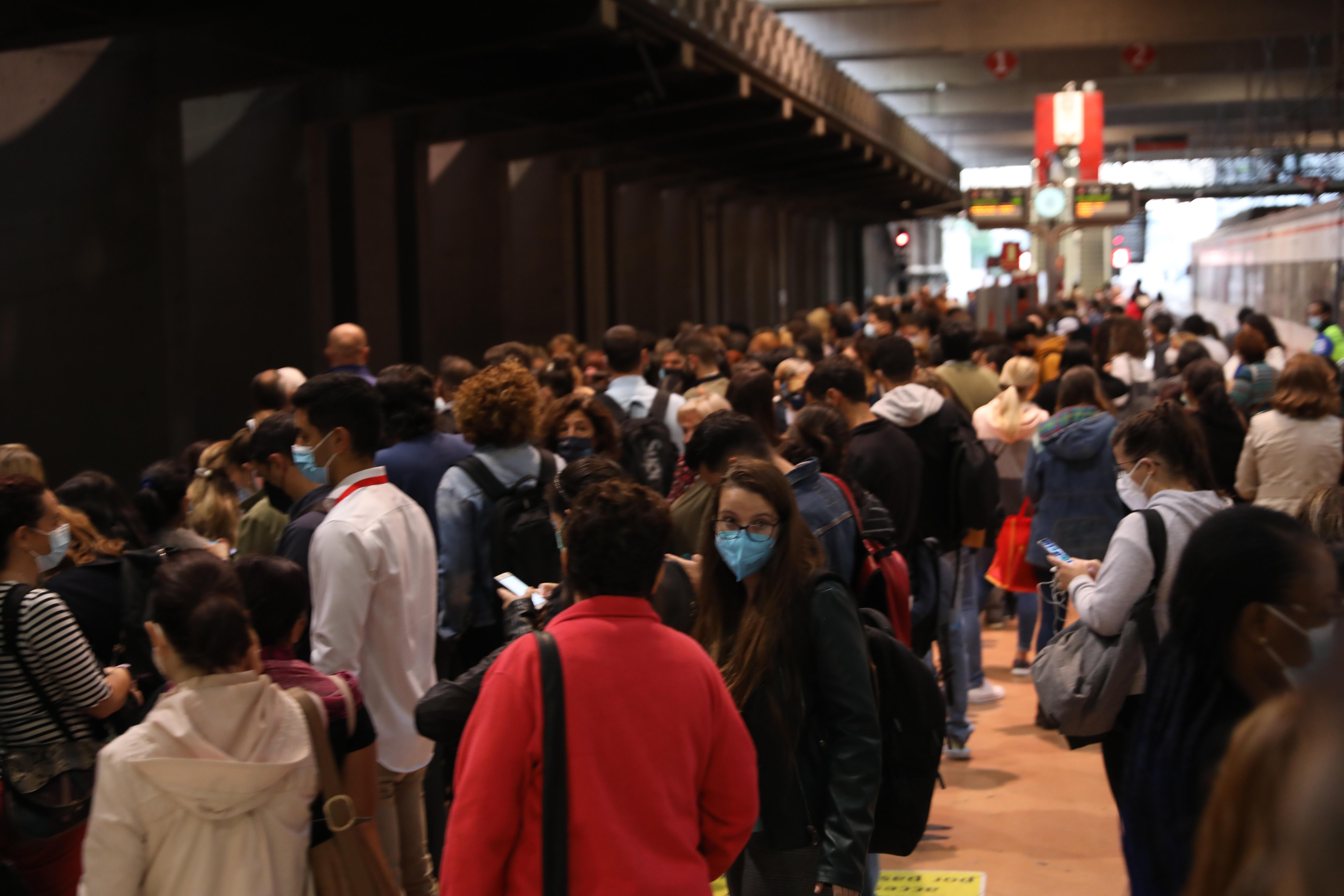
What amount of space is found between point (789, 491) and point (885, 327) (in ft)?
36.2

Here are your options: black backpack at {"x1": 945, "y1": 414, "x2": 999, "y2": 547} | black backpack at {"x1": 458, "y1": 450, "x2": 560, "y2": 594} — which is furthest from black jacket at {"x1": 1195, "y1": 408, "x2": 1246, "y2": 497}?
black backpack at {"x1": 458, "y1": 450, "x2": 560, "y2": 594}

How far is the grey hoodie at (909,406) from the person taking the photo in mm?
6375

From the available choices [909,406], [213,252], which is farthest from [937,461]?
[213,252]

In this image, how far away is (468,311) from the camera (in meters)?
17.0

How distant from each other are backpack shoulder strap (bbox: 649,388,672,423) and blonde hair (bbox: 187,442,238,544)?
2.44 meters

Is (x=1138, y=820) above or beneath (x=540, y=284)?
beneath

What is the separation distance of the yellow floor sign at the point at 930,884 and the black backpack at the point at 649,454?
2.02m

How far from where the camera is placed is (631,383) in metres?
7.36

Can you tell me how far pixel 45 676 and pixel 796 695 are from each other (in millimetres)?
2094

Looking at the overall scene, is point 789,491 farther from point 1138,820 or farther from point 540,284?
point 540,284

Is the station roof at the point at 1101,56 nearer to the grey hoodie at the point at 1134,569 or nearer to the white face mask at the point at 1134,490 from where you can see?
the white face mask at the point at 1134,490

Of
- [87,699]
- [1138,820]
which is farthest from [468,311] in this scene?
[1138,820]

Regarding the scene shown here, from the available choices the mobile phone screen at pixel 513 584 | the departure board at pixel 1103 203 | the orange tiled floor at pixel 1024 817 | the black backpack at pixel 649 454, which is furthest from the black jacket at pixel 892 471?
the departure board at pixel 1103 203

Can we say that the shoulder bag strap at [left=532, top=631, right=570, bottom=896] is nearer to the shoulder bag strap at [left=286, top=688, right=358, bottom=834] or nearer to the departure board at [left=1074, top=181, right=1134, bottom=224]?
the shoulder bag strap at [left=286, top=688, right=358, bottom=834]
